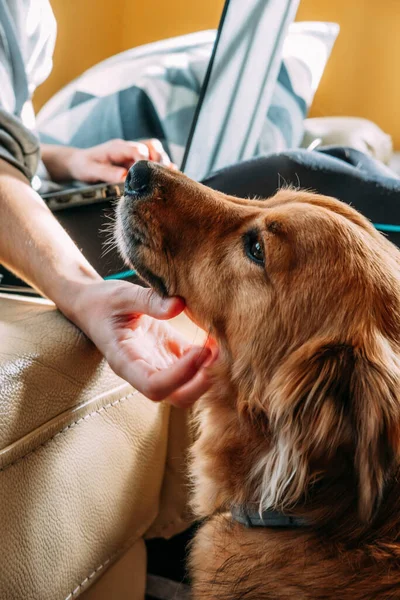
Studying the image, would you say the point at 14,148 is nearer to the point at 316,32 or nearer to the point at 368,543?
the point at 368,543

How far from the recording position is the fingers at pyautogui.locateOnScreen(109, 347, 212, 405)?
0.94 metres

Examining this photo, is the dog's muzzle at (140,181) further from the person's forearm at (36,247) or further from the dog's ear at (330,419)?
the dog's ear at (330,419)

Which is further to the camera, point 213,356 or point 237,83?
point 237,83

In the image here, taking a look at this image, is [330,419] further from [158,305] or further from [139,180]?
[139,180]

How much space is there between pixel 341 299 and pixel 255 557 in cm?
42

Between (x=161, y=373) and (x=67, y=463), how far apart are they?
22 centimetres

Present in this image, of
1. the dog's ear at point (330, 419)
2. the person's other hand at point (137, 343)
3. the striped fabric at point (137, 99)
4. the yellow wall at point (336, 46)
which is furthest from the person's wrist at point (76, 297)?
the yellow wall at point (336, 46)

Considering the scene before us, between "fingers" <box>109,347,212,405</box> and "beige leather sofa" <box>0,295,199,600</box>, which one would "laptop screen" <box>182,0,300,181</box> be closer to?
"beige leather sofa" <box>0,295,199,600</box>

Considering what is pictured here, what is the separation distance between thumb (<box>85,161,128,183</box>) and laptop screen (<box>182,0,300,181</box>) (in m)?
0.54

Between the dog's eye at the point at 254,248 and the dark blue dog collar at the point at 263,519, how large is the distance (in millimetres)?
406

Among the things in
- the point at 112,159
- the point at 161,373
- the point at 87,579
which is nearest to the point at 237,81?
the point at 112,159

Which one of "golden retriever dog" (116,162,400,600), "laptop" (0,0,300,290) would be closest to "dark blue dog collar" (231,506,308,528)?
"golden retriever dog" (116,162,400,600)

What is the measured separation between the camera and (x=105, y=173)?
1.60m

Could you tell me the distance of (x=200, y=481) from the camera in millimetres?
1071
